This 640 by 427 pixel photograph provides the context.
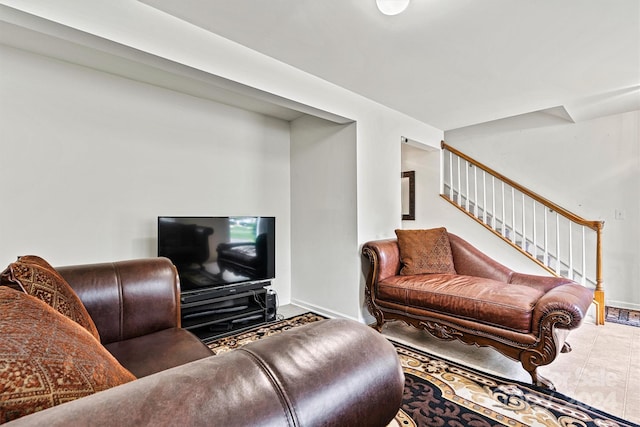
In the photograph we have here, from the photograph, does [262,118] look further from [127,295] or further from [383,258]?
[127,295]

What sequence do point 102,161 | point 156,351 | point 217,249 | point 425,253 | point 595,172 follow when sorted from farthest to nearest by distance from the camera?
point 595,172, point 425,253, point 217,249, point 102,161, point 156,351

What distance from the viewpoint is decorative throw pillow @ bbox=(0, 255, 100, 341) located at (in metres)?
0.90

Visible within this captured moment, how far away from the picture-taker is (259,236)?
3.05 m

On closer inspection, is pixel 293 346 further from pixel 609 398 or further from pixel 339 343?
pixel 609 398

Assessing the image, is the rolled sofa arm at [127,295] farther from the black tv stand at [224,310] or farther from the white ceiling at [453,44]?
the white ceiling at [453,44]

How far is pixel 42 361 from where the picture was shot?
0.49 meters

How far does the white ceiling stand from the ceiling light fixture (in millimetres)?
125

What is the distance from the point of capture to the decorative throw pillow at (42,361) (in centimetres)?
43

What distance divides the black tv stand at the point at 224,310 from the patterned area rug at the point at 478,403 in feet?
4.78

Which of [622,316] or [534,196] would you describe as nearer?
[622,316]

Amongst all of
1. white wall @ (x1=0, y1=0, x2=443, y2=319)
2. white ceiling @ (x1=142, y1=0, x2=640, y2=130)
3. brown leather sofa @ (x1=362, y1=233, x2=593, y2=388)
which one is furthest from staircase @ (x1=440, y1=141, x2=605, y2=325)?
white ceiling @ (x1=142, y1=0, x2=640, y2=130)

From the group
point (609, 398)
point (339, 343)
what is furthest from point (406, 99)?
point (339, 343)

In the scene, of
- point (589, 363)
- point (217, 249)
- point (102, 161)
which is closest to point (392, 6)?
point (217, 249)

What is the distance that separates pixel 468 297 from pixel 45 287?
236cm
